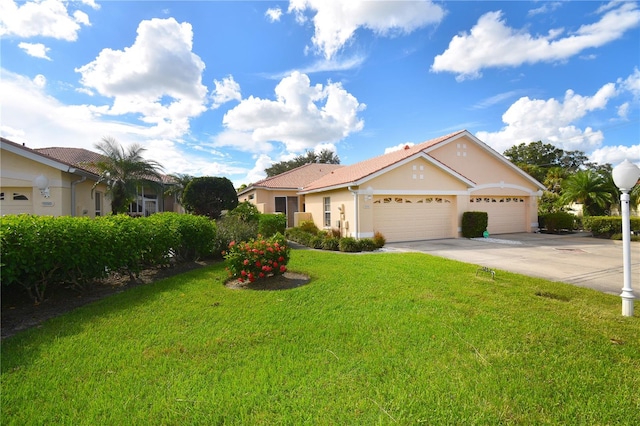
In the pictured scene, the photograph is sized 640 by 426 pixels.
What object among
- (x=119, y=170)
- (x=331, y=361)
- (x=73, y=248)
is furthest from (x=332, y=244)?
(x=119, y=170)

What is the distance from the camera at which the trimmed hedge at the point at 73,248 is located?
15.4ft

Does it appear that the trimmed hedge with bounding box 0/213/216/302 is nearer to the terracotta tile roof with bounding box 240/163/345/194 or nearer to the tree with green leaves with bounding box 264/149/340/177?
the terracotta tile roof with bounding box 240/163/345/194

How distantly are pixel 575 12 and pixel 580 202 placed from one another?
14.2 m

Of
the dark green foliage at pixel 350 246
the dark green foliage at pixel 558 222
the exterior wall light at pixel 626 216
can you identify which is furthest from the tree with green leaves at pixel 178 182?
the dark green foliage at pixel 558 222

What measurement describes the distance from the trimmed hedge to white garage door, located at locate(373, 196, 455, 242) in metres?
9.67

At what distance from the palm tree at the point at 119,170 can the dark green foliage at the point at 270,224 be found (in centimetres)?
798

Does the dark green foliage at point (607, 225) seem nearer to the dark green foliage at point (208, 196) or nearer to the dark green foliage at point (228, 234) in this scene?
the dark green foliage at point (228, 234)

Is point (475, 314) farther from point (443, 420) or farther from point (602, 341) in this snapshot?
point (443, 420)

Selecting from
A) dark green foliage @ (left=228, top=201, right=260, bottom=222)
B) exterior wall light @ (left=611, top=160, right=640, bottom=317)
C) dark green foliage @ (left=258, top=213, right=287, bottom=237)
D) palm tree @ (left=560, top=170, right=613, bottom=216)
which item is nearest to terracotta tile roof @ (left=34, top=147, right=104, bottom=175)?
dark green foliage @ (left=228, top=201, right=260, bottom=222)

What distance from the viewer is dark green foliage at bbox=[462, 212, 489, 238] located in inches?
613

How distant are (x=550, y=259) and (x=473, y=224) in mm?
5864

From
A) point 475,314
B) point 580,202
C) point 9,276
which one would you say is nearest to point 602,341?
point 475,314

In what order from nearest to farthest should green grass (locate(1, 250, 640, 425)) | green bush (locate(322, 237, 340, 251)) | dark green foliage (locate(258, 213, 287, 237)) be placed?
green grass (locate(1, 250, 640, 425))
green bush (locate(322, 237, 340, 251))
dark green foliage (locate(258, 213, 287, 237))

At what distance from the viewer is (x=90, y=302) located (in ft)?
18.1
